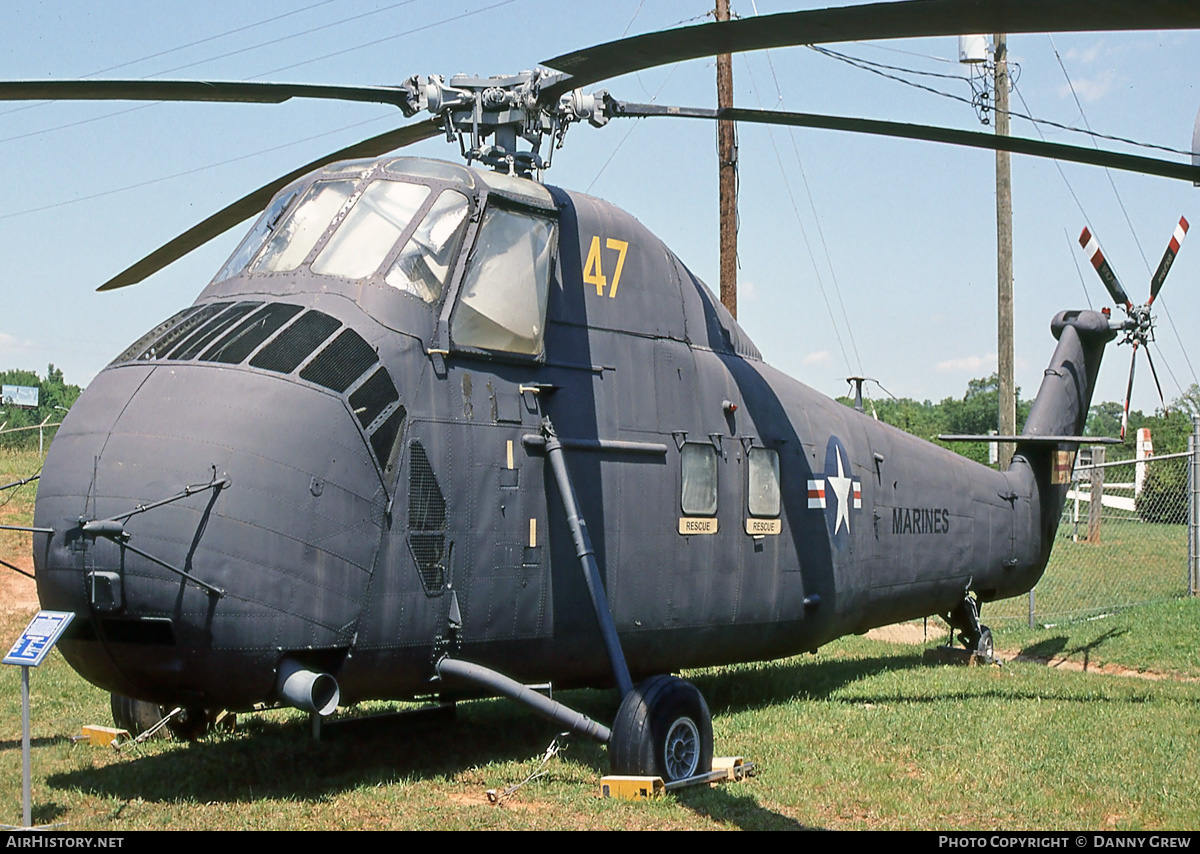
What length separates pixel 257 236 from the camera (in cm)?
809

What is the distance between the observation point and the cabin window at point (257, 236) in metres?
7.99

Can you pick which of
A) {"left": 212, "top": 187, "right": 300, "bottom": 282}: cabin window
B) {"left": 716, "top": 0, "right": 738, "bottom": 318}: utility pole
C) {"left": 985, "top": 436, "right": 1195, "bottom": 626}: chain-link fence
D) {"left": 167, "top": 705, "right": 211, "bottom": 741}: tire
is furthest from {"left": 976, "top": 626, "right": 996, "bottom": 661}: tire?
{"left": 212, "top": 187, "right": 300, "bottom": 282}: cabin window

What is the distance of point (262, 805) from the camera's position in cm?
671

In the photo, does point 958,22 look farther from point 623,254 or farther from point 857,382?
point 857,382

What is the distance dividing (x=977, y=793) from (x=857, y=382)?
609cm

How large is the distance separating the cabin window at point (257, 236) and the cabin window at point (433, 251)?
1043 mm

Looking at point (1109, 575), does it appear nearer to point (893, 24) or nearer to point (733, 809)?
point (733, 809)

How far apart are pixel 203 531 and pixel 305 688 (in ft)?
3.30

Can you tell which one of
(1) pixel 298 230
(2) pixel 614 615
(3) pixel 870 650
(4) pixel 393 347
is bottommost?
(3) pixel 870 650

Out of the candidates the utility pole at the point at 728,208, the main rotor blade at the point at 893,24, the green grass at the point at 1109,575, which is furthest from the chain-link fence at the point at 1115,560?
the main rotor blade at the point at 893,24

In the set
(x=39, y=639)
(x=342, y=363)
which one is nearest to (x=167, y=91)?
(x=342, y=363)

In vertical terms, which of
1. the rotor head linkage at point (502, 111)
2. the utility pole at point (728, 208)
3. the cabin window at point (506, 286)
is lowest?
the cabin window at point (506, 286)

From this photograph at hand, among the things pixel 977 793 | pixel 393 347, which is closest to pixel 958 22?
pixel 393 347

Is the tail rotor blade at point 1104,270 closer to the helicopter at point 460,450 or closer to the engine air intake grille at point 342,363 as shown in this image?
the helicopter at point 460,450
